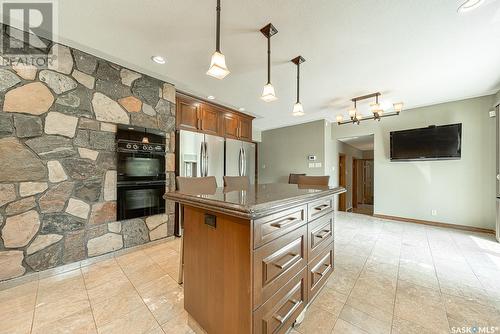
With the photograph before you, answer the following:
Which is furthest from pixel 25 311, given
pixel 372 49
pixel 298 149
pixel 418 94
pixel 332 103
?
pixel 418 94

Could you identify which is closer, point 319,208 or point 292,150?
point 319,208

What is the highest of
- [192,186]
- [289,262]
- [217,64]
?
[217,64]

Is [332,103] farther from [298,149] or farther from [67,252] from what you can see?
[67,252]

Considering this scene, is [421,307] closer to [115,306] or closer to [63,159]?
[115,306]

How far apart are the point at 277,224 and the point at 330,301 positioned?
1145 millimetres

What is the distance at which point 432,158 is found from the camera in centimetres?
395

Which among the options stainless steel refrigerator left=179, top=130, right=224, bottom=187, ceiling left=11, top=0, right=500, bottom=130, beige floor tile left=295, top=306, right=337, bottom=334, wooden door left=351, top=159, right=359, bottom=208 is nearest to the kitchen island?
beige floor tile left=295, top=306, right=337, bottom=334

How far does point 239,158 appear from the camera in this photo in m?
4.28

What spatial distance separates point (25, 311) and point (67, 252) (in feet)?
2.31

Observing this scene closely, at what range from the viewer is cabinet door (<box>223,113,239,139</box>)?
4188 millimetres

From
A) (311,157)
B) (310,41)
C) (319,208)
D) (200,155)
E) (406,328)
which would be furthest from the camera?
(311,157)

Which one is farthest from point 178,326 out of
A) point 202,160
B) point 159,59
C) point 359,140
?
point 359,140

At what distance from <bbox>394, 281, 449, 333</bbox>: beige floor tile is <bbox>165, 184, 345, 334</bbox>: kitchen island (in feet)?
2.72

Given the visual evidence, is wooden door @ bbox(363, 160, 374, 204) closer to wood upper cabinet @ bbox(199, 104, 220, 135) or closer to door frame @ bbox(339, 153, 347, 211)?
door frame @ bbox(339, 153, 347, 211)
